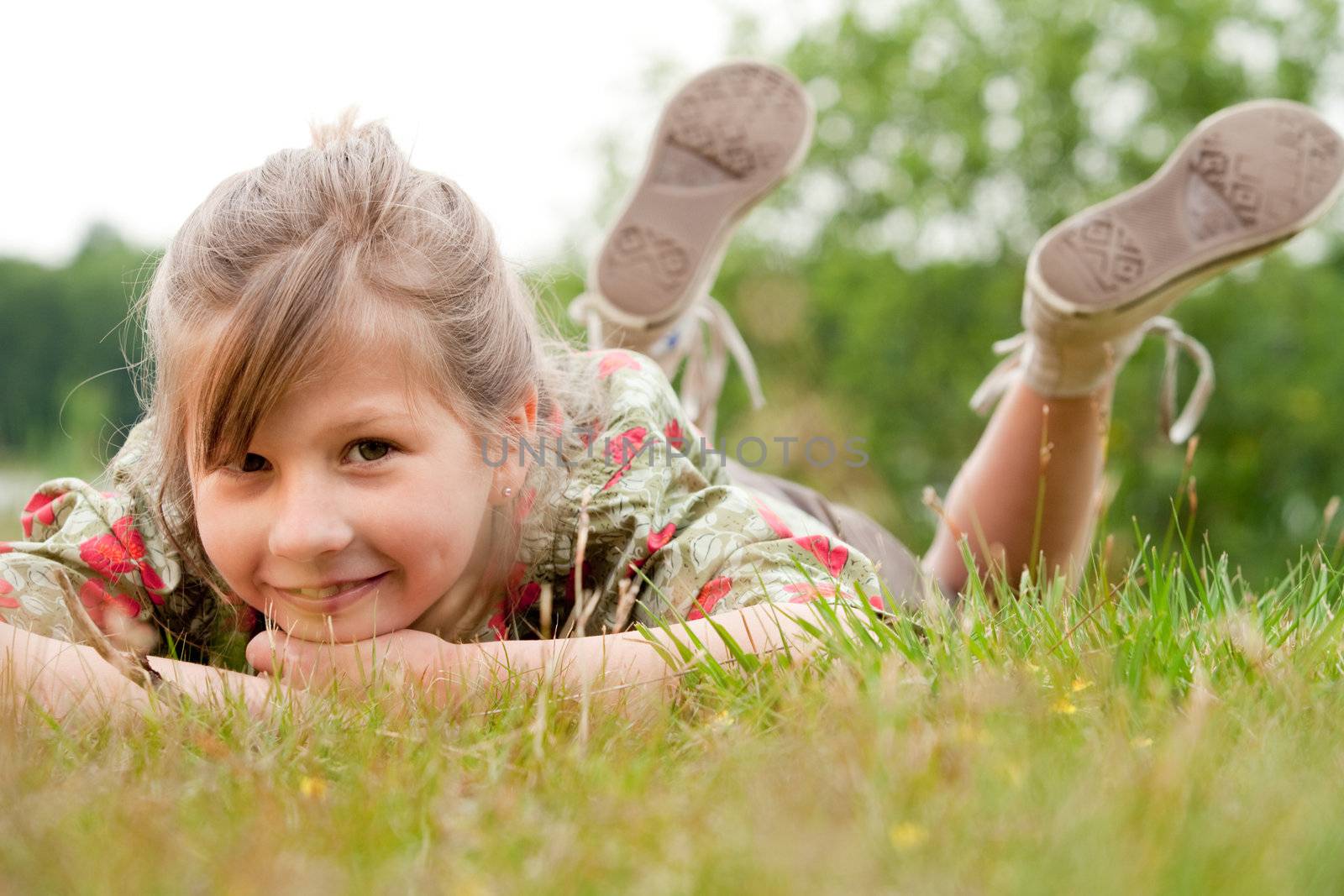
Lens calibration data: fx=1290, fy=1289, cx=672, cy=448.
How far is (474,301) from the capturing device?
2117 millimetres

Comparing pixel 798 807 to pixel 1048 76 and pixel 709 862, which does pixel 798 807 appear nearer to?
pixel 709 862

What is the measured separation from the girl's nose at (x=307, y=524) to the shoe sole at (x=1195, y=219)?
162cm

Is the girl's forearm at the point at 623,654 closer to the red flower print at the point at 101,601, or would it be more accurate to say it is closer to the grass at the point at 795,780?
the grass at the point at 795,780

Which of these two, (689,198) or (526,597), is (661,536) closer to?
(526,597)

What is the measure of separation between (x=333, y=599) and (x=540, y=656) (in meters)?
0.36

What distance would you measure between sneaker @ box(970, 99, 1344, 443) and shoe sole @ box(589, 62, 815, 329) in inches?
31.1

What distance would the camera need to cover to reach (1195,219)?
2.82 m

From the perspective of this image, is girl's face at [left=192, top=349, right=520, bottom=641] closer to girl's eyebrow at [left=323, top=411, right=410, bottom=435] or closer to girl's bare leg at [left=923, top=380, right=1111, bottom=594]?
girl's eyebrow at [left=323, top=411, right=410, bottom=435]

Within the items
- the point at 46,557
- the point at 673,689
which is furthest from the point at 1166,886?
the point at 46,557

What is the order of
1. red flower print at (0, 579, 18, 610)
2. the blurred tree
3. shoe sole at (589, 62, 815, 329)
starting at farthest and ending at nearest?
the blurred tree
shoe sole at (589, 62, 815, 329)
red flower print at (0, 579, 18, 610)

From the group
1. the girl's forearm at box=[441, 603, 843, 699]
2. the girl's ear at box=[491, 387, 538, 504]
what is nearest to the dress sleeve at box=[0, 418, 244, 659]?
the girl's ear at box=[491, 387, 538, 504]

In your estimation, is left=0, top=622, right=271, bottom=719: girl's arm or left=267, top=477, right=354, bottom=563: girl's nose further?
left=267, top=477, right=354, bottom=563: girl's nose

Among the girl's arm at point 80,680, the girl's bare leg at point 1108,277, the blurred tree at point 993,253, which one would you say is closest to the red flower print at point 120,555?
the girl's arm at point 80,680

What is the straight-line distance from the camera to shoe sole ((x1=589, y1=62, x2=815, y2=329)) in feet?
10.2
